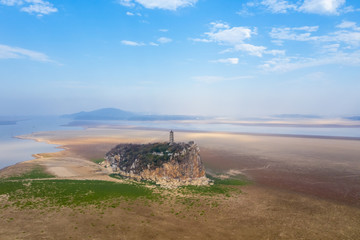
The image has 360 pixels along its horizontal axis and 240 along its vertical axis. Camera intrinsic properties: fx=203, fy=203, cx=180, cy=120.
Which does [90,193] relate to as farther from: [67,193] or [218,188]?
[218,188]

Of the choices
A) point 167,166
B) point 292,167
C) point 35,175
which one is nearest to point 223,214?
point 167,166

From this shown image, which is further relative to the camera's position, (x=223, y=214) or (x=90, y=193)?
(x=90, y=193)

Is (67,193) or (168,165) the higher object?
(168,165)

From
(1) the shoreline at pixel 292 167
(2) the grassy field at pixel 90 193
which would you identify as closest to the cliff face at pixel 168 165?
(2) the grassy field at pixel 90 193

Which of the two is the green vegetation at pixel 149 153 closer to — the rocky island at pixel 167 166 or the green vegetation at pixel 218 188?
the rocky island at pixel 167 166

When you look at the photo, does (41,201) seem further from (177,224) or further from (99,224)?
(177,224)

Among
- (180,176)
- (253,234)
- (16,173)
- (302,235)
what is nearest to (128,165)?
(180,176)

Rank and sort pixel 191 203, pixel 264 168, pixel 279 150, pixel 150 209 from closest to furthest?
pixel 150 209 → pixel 191 203 → pixel 264 168 → pixel 279 150
